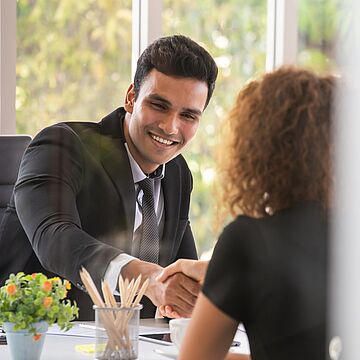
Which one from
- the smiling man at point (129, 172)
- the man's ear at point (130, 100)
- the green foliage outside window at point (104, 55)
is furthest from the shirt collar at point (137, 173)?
the green foliage outside window at point (104, 55)

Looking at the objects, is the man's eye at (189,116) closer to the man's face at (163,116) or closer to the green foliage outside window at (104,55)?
the man's face at (163,116)

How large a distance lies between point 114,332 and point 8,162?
0.96m

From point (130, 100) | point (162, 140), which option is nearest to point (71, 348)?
point (162, 140)

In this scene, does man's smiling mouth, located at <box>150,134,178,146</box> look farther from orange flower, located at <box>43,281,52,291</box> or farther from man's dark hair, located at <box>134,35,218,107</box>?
orange flower, located at <box>43,281,52,291</box>

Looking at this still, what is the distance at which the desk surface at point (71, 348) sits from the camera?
1371mm

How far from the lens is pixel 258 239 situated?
0.88 metres

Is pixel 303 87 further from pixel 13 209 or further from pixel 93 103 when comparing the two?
pixel 93 103

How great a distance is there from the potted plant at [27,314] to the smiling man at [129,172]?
494 mm

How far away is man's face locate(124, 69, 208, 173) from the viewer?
201cm

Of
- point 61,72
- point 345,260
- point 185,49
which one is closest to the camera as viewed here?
point 345,260

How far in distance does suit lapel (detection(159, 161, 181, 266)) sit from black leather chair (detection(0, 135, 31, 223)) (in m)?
0.38

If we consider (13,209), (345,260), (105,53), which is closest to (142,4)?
(105,53)

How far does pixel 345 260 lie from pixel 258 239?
249mm

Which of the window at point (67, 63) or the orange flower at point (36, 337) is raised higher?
the window at point (67, 63)
